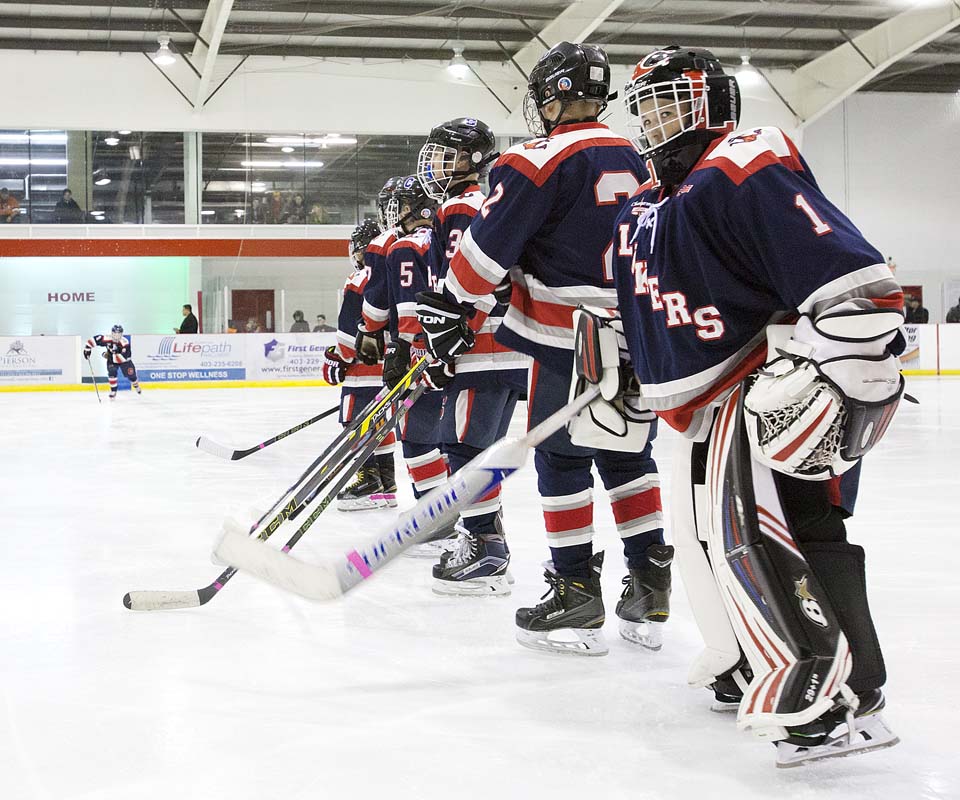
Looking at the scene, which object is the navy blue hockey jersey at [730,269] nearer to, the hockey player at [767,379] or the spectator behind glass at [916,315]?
the hockey player at [767,379]

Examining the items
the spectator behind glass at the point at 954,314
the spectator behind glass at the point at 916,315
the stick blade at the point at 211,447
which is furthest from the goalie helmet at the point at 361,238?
the spectator behind glass at the point at 954,314

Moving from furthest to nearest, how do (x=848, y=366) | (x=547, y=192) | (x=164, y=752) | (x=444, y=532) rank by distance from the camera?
(x=444, y=532) < (x=547, y=192) < (x=164, y=752) < (x=848, y=366)

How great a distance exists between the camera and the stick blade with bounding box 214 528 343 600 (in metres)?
1.57

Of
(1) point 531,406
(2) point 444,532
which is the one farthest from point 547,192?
(2) point 444,532

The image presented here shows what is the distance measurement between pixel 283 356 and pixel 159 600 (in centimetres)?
1058

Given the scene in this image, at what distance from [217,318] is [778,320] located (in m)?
14.9

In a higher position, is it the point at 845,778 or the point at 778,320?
the point at 778,320

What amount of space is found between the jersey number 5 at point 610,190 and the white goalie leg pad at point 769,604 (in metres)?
0.74

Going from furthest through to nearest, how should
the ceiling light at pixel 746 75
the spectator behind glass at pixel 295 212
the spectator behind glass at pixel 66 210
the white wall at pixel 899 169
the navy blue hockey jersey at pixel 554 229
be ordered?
the white wall at pixel 899 169 → the spectator behind glass at pixel 295 212 → the spectator behind glass at pixel 66 210 → the ceiling light at pixel 746 75 → the navy blue hockey jersey at pixel 554 229

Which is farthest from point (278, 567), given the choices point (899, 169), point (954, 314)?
point (899, 169)

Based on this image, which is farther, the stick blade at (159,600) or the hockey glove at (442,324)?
the stick blade at (159,600)

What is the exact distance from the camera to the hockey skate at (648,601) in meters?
2.12

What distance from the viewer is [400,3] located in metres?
12.8

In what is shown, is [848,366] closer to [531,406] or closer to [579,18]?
[531,406]
